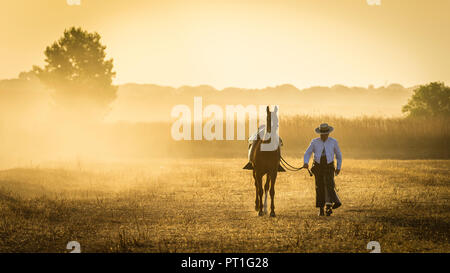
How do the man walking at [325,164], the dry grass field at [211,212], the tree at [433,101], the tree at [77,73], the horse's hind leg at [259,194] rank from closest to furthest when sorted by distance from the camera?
the dry grass field at [211,212] → the man walking at [325,164] → the horse's hind leg at [259,194] → the tree at [433,101] → the tree at [77,73]

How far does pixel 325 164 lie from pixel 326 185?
1.81ft

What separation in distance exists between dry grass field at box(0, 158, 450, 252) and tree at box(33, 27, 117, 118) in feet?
83.1

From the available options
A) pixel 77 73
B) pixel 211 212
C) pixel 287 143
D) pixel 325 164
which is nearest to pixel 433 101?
pixel 287 143

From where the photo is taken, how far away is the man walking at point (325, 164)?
11.6m

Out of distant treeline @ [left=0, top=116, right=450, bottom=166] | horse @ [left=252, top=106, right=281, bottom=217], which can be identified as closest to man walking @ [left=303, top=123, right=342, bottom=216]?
horse @ [left=252, top=106, right=281, bottom=217]

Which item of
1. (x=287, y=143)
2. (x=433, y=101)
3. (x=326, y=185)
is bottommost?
(x=326, y=185)

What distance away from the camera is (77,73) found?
4531 cm

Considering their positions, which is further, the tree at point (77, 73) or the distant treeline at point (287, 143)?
the tree at point (77, 73)

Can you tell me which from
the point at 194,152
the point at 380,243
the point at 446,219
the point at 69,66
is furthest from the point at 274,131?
the point at 69,66

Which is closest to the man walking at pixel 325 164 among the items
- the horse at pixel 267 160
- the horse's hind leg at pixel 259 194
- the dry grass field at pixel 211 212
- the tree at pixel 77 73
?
the dry grass field at pixel 211 212

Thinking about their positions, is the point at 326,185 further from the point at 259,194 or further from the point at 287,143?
the point at 287,143

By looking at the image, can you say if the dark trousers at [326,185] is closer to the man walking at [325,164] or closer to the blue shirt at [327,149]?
the man walking at [325,164]

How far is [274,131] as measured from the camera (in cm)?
1160
